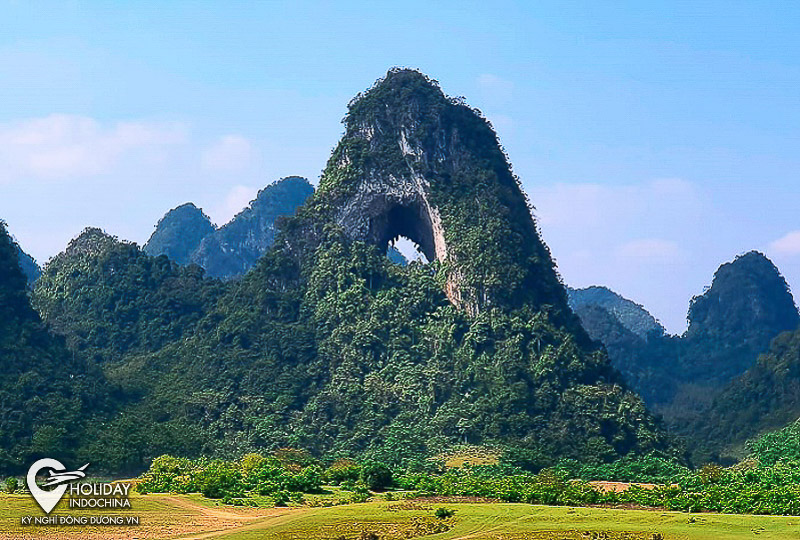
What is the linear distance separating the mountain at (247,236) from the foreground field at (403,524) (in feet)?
263

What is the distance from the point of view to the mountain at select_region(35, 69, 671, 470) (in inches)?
2031

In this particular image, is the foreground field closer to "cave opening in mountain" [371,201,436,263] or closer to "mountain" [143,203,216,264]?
"cave opening in mountain" [371,201,436,263]

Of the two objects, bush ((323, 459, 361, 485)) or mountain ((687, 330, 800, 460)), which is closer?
bush ((323, 459, 361, 485))

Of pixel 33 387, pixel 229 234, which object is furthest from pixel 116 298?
pixel 229 234

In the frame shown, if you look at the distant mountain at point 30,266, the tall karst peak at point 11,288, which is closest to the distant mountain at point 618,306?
the distant mountain at point 30,266

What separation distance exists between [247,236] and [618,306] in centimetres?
5211

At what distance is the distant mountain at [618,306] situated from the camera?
13862 cm

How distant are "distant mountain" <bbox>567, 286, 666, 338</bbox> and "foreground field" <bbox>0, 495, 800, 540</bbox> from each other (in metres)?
107

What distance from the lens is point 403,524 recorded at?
28062 mm

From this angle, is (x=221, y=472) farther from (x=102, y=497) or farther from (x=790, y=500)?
(x=790, y=500)

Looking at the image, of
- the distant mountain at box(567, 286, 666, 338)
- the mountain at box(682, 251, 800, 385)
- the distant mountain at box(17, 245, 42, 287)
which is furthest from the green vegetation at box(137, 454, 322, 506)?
the distant mountain at box(567, 286, 666, 338)

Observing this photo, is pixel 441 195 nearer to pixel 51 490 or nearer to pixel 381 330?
pixel 381 330

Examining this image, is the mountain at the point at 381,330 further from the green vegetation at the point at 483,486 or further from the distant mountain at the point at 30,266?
the distant mountain at the point at 30,266

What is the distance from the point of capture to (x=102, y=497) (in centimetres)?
2977
